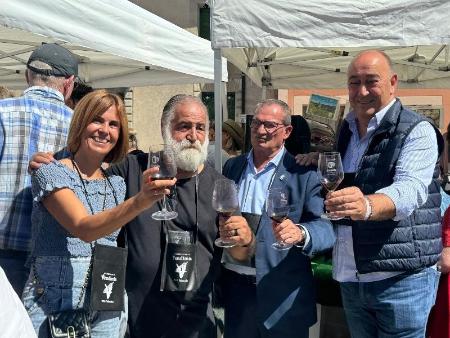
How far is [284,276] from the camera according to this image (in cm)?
270

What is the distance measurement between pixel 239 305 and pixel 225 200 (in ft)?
2.35

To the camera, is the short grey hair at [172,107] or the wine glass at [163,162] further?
the short grey hair at [172,107]

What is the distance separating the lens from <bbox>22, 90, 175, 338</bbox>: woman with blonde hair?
6.82 feet

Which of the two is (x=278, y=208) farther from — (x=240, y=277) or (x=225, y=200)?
(x=240, y=277)

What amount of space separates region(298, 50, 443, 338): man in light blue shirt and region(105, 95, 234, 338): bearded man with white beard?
2.10 feet

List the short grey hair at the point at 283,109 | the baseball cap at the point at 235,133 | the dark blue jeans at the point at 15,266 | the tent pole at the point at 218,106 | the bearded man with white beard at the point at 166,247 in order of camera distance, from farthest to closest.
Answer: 1. the baseball cap at the point at 235,133
2. the tent pole at the point at 218,106
3. the short grey hair at the point at 283,109
4. the dark blue jeans at the point at 15,266
5. the bearded man with white beard at the point at 166,247

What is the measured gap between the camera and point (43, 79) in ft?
9.05

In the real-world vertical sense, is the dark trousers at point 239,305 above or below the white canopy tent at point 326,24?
below

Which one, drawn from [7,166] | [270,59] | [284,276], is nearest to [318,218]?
[284,276]

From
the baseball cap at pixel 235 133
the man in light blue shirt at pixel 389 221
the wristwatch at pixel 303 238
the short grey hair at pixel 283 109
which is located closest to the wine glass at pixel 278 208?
the wristwatch at pixel 303 238

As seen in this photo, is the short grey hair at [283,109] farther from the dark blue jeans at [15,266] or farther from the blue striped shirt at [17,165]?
the dark blue jeans at [15,266]

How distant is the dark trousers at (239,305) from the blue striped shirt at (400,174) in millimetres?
435

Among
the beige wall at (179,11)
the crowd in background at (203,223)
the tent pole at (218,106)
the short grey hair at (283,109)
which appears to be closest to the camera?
the crowd in background at (203,223)

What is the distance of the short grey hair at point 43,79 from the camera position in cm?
276
